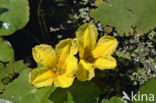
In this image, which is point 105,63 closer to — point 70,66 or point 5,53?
point 70,66

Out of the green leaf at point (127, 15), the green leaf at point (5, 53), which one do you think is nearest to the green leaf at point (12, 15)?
the green leaf at point (5, 53)

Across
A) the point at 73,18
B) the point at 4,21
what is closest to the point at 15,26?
the point at 4,21

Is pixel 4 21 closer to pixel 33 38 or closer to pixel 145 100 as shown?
pixel 33 38

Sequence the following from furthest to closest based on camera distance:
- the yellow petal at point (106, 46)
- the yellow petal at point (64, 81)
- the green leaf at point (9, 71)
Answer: the green leaf at point (9, 71)
the yellow petal at point (106, 46)
the yellow petal at point (64, 81)

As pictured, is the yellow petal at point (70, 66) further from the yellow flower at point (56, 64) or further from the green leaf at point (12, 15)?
the green leaf at point (12, 15)

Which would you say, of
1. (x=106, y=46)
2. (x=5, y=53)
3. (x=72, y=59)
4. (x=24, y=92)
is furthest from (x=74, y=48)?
(x=5, y=53)

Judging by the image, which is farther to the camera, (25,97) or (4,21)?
(4,21)
